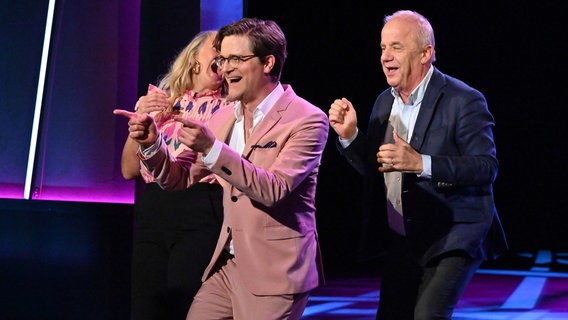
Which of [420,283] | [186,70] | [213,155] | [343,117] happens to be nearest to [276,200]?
[213,155]

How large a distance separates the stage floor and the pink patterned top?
8.63 feet

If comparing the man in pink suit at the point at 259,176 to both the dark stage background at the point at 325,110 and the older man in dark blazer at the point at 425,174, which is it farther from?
the dark stage background at the point at 325,110

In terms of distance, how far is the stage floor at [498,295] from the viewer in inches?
229

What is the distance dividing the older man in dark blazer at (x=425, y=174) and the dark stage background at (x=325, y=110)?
1918 mm

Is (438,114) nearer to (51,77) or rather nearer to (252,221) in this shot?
(252,221)

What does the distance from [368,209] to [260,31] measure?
882 millimetres

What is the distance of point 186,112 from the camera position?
3.44 metres

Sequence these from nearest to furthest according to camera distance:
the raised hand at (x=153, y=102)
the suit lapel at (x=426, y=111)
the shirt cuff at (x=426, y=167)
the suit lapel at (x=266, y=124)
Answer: the suit lapel at (x=266, y=124) → the shirt cuff at (x=426, y=167) → the suit lapel at (x=426, y=111) → the raised hand at (x=153, y=102)

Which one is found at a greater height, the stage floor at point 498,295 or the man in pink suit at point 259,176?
the man in pink suit at point 259,176

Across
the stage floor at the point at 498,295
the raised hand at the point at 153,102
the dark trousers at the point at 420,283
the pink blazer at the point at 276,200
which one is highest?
the raised hand at the point at 153,102

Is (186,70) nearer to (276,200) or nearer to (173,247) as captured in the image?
(173,247)

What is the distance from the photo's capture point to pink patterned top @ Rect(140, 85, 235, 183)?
10.9 feet

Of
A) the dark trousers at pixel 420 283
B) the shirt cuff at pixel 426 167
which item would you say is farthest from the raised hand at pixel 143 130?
the dark trousers at pixel 420 283

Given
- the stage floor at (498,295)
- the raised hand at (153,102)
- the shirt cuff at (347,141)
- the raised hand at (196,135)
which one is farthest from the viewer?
the stage floor at (498,295)
